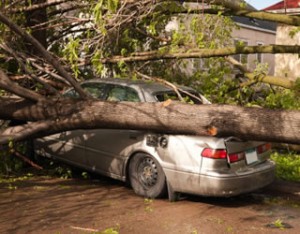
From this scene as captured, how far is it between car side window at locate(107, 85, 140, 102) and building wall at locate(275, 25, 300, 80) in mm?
9313

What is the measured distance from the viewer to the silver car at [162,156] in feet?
19.2

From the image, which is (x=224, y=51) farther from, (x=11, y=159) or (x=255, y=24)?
(x=255, y=24)

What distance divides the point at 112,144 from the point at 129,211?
52.9 inches

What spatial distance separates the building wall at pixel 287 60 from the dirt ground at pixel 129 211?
29.4 ft

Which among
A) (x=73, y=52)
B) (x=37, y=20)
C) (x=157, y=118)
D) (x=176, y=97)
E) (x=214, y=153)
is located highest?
(x=37, y=20)

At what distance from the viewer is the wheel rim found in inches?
249

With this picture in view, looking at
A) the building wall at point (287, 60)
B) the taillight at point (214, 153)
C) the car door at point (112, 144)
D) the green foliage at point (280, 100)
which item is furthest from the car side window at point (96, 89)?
the building wall at point (287, 60)

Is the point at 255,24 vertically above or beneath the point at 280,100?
above

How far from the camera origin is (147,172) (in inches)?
252

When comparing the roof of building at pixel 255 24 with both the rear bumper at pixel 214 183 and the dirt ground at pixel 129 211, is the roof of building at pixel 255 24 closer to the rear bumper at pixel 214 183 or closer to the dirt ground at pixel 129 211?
the dirt ground at pixel 129 211

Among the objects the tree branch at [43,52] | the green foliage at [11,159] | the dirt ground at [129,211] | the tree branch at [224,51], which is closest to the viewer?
the dirt ground at [129,211]

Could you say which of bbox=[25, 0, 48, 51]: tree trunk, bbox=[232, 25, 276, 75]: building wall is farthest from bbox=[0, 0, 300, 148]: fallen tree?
bbox=[232, 25, 276, 75]: building wall

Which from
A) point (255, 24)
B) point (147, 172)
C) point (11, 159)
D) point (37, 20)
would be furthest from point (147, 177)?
point (255, 24)

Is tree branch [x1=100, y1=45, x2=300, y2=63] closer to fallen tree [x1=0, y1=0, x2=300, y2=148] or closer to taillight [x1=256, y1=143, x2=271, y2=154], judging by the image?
fallen tree [x1=0, y1=0, x2=300, y2=148]
